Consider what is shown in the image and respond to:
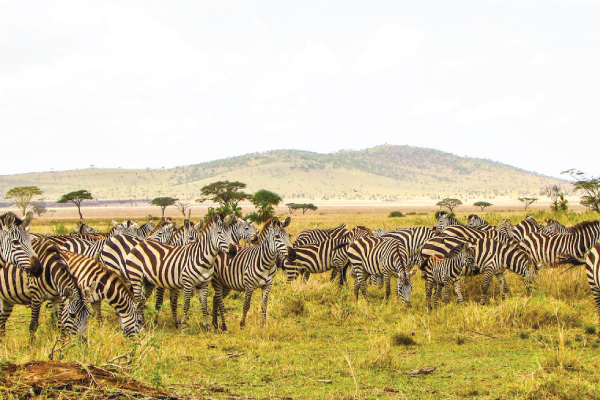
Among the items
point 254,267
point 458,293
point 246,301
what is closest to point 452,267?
point 458,293

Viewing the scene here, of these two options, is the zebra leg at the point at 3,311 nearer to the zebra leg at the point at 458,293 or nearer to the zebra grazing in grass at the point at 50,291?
the zebra grazing in grass at the point at 50,291

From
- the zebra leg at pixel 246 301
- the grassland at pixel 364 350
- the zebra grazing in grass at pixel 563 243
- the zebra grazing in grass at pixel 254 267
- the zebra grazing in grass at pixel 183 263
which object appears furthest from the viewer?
the zebra grazing in grass at pixel 563 243

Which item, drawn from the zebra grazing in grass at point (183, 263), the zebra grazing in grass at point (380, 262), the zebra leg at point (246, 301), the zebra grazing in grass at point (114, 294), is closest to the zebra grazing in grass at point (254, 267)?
the zebra leg at point (246, 301)

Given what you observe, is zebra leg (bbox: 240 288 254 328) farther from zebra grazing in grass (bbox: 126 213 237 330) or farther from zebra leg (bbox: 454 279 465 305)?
zebra leg (bbox: 454 279 465 305)

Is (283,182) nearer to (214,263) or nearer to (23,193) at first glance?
(23,193)

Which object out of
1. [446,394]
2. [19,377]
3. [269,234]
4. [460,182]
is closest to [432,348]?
[446,394]

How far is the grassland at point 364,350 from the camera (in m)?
6.28

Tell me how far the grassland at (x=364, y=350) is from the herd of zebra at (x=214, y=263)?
50 cm

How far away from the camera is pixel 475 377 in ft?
22.7

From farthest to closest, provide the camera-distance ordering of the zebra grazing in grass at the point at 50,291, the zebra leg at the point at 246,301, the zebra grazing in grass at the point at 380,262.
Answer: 1. the zebra grazing in grass at the point at 380,262
2. the zebra leg at the point at 246,301
3. the zebra grazing in grass at the point at 50,291

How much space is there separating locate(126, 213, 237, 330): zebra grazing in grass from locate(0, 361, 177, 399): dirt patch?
178 inches

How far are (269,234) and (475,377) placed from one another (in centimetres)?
436

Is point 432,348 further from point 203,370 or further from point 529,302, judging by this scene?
point 203,370

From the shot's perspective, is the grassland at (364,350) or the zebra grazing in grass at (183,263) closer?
the grassland at (364,350)
